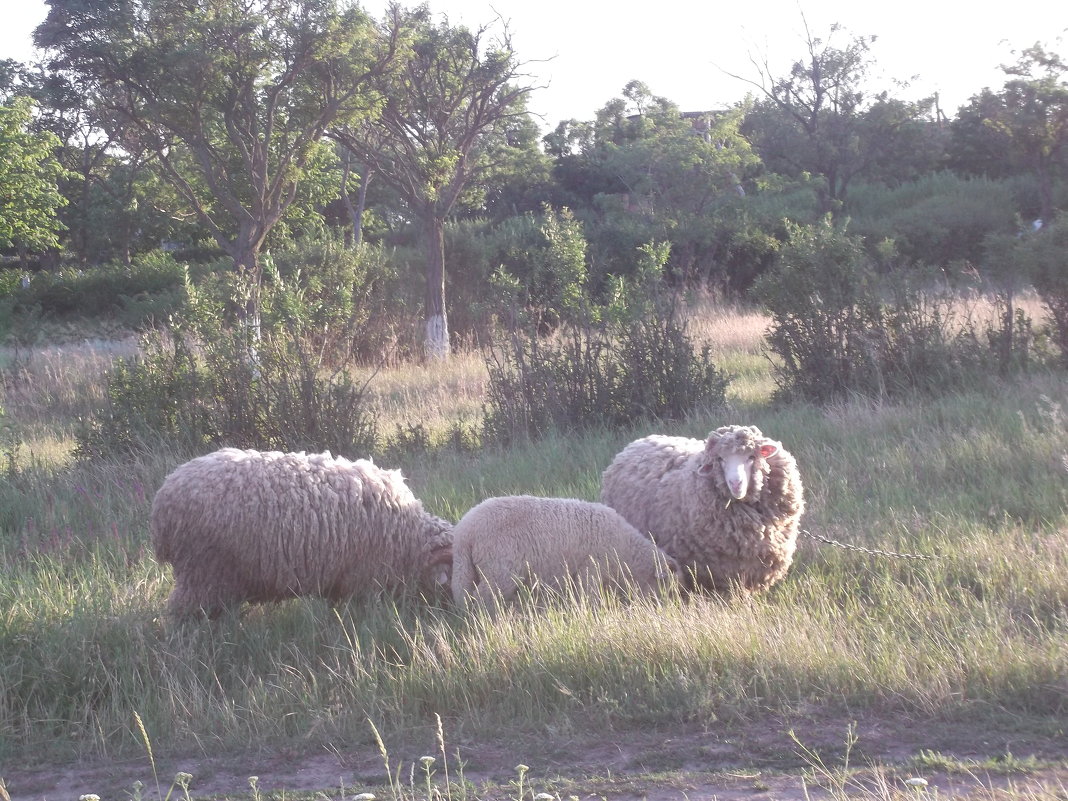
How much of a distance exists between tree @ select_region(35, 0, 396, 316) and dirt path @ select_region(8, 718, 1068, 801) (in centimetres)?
1441

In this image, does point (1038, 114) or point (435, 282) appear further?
point (1038, 114)

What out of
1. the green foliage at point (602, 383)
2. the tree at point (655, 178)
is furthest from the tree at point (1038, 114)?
the green foliage at point (602, 383)

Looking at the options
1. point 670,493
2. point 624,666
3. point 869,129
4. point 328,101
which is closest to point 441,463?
point 670,493

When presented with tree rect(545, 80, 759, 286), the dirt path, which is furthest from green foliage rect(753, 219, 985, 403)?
tree rect(545, 80, 759, 286)

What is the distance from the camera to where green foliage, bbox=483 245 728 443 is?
10.5 metres

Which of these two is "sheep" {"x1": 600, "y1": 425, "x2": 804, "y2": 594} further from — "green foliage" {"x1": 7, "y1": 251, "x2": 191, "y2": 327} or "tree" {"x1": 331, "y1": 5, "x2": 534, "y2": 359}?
"green foliage" {"x1": 7, "y1": 251, "x2": 191, "y2": 327}

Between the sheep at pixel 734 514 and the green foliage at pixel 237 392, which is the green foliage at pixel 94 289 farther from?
the sheep at pixel 734 514

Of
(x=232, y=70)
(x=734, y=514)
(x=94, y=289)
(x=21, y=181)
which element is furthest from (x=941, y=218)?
(x=94, y=289)

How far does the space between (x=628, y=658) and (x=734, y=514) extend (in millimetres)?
1542

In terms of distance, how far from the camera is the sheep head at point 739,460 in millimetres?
5578

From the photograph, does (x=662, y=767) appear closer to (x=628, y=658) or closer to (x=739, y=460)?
(x=628, y=658)

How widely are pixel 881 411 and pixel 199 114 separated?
12.8 meters

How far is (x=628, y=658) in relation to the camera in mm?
4586

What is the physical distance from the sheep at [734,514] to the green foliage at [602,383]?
172 inches
